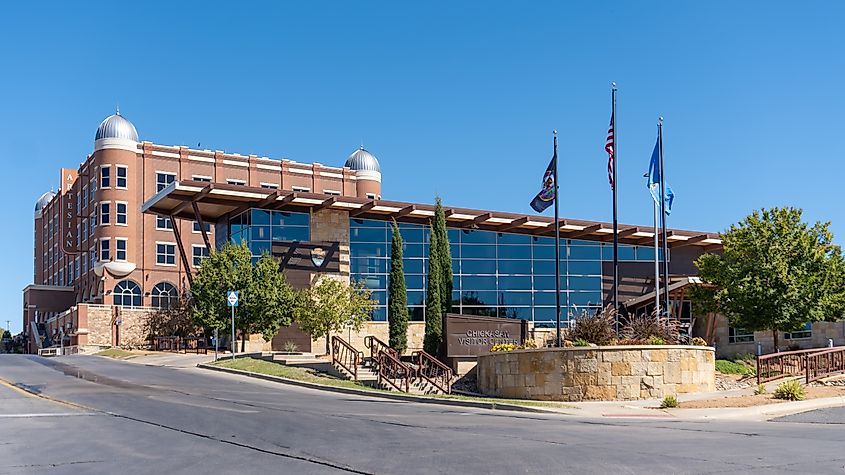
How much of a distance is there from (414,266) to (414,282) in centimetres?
83

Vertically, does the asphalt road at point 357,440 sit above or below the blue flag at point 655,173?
below

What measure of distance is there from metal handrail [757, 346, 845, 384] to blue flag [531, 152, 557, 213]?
8912 mm

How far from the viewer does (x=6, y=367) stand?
118ft

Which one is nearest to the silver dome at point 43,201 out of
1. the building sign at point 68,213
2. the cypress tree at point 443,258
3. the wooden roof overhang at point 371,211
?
the building sign at point 68,213

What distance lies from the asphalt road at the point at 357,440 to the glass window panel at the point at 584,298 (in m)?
28.0

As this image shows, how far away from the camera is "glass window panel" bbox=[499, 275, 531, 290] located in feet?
160

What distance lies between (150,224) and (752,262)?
4992cm

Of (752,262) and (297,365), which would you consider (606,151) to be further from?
(297,365)

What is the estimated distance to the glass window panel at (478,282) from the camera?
159ft

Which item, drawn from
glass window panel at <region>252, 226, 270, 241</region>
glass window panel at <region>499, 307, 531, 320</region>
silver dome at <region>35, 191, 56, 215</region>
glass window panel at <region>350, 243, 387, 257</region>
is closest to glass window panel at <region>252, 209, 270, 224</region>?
glass window panel at <region>252, 226, 270, 241</region>

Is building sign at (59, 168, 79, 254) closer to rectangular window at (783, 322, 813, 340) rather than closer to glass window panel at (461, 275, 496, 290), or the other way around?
glass window panel at (461, 275, 496, 290)

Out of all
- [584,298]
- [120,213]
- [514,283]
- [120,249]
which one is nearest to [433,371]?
[514,283]

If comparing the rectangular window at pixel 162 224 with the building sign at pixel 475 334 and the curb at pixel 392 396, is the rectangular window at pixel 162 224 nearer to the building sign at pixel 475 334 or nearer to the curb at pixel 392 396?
the curb at pixel 392 396

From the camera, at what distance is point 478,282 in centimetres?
4847
